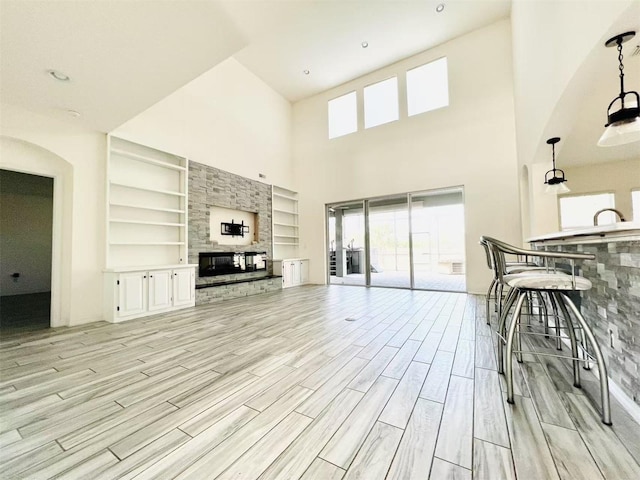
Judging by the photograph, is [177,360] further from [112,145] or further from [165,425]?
[112,145]

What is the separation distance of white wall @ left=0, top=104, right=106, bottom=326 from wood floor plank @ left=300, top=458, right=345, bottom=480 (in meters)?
4.14

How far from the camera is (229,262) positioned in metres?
5.55

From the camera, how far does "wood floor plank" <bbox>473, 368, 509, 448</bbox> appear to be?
120 centimetres

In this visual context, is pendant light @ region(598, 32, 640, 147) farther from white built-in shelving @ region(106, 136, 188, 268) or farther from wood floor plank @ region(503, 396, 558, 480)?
white built-in shelving @ region(106, 136, 188, 268)

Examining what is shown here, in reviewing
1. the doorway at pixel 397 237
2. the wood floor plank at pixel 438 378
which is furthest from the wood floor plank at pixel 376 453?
the doorway at pixel 397 237

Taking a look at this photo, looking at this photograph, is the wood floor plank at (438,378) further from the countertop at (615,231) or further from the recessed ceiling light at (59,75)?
the recessed ceiling light at (59,75)

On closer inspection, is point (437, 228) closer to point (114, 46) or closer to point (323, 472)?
point (323, 472)

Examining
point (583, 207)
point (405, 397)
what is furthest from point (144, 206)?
point (583, 207)

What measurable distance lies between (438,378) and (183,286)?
4109 millimetres

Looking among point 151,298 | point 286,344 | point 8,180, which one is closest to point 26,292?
point 8,180

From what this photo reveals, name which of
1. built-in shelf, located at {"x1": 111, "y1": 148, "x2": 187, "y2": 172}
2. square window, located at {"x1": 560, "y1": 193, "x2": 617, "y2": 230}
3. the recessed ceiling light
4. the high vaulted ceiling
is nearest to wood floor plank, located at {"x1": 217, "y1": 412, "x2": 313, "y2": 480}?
the high vaulted ceiling

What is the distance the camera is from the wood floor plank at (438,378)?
61.8 inches

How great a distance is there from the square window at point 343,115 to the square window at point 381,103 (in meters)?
0.36

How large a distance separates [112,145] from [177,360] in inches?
147
